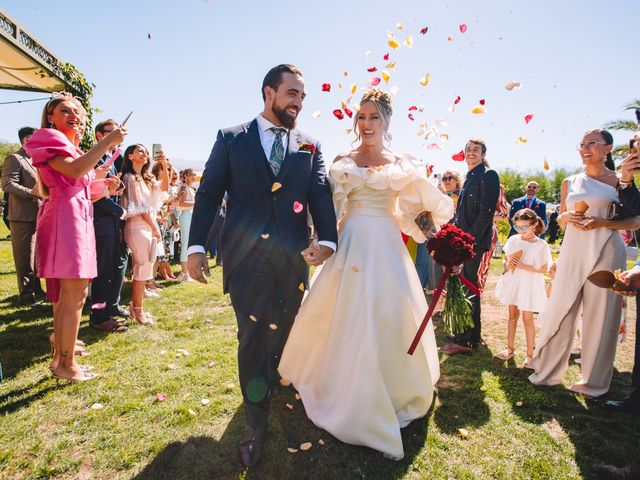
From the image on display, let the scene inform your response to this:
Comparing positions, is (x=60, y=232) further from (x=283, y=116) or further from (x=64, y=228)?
(x=283, y=116)

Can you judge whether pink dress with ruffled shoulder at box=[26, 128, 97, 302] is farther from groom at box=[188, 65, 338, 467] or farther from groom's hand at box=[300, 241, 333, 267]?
groom's hand at box=[300, 241, 333, 267]

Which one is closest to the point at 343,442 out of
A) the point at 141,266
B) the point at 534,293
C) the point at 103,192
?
the point at 534,293

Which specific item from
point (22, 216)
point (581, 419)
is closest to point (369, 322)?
point (581, 419)

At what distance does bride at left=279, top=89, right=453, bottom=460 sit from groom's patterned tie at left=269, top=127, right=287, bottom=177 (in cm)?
62

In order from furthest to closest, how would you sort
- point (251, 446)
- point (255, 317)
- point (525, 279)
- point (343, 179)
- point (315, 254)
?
point (525, 279) → point (343, 179) → point (315, 254) → point (255, 317) → point (251, 446)

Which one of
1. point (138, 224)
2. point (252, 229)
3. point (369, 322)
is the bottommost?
point (369, 322)

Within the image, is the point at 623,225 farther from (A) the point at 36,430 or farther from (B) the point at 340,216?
(A) the point at 36,430

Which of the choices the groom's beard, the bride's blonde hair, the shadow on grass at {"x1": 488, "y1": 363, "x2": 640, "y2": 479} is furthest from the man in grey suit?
the shadow on grass at {"x1": 488, "y1": 363, "x2": 640, "y2": 479}

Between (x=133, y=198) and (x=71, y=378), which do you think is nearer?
(x=71, y=378)

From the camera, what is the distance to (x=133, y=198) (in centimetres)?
522

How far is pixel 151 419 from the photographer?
3078 mm

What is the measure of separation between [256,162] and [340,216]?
1030 mm

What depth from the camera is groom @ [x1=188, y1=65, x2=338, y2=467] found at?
275 cm

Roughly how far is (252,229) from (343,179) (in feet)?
3.27
